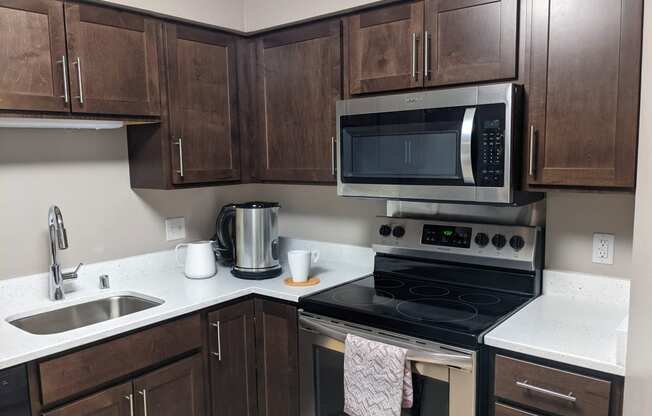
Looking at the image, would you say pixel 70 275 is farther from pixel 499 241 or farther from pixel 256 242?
pixel 499 241

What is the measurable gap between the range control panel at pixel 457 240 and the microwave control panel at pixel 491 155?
38 cm

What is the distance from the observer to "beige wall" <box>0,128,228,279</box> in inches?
80.1

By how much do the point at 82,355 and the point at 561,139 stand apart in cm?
171

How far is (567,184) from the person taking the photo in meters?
1.68

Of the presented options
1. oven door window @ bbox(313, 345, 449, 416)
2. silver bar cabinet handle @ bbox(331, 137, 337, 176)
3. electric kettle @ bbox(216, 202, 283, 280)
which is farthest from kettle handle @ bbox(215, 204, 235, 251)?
oven door window @ bbox(313, 345, 449, 416)

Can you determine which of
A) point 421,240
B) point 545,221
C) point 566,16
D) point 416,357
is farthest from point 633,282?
point 421,240

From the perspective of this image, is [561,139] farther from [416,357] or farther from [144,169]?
[144,169]

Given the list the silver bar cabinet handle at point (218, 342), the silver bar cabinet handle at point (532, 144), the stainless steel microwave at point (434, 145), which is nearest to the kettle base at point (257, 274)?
the silver bar cabinet handle at point (218, 342)

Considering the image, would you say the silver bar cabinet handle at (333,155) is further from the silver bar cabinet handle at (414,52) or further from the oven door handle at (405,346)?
the oven door handle at (405,346)

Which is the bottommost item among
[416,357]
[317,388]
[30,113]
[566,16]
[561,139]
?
[317,388]

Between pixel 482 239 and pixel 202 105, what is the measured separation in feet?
4.49

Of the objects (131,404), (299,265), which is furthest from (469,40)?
(131,404)

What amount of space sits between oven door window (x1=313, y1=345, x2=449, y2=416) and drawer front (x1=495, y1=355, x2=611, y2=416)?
0.65 ft

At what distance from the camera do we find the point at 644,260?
462 millimetres
